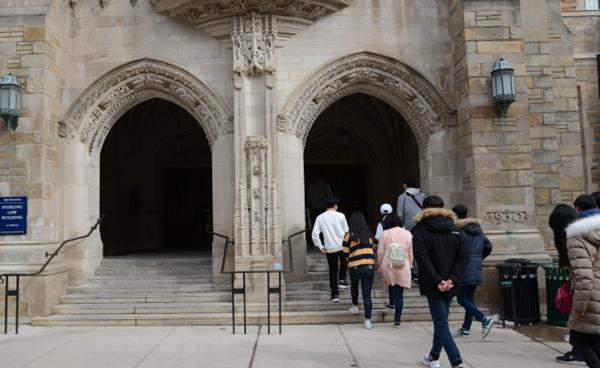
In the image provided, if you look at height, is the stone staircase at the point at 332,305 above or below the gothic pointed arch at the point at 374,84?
below

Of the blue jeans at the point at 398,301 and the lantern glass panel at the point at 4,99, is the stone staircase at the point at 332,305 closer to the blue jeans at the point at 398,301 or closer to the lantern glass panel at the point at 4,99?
the blue jeans at the point at 398,301

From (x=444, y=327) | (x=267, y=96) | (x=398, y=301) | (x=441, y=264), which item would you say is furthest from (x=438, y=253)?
(x=267, y=96)

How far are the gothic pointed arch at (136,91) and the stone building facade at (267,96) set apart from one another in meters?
0.03

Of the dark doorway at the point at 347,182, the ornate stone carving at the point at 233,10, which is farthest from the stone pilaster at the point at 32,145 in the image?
the dark doorway at the point at 347,182

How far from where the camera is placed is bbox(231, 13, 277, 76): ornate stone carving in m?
9.09

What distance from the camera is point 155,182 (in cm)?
1512

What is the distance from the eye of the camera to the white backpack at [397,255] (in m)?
6.88

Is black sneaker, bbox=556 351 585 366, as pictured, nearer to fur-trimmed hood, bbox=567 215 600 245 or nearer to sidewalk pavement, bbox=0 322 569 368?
sidewalk pavement, bbox=0 322 569 368

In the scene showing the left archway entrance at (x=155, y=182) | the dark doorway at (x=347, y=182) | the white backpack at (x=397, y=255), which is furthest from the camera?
the dark doorway at (x=347, y=182)

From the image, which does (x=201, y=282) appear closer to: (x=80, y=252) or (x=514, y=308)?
(x=80, y=252)

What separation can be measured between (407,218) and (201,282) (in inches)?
151

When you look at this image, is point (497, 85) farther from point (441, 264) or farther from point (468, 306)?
point (441, 264)

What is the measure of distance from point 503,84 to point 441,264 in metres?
4.82

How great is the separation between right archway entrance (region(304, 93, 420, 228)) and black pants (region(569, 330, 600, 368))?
9466 millimetres
